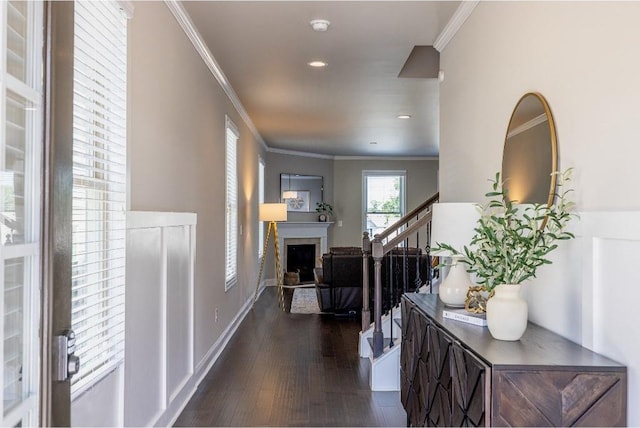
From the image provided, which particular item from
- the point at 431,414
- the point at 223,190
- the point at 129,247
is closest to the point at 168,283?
the point at 129,247

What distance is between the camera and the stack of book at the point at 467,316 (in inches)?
75.8

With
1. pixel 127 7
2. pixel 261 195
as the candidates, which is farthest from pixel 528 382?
pixel 261 195

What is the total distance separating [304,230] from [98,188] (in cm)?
791

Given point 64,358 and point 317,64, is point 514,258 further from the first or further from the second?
point 317,64

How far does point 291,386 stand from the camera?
355cm

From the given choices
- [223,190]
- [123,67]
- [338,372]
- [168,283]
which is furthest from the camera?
[223,190]

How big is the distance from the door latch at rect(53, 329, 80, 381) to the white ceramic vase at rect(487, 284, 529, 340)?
1301mm

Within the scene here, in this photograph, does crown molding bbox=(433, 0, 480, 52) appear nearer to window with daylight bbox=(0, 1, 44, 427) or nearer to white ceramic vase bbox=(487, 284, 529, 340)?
white ceramic vase bbox=(487, 284, 529, 340)

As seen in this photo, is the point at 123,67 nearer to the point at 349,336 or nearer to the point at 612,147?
the point at 612,147

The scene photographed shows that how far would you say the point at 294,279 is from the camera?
911cm

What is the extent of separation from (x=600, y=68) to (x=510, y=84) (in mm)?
746

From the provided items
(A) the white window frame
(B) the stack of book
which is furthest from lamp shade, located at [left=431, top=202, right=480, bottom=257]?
(A) the white window frame

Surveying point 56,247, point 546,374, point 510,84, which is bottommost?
point 546,374

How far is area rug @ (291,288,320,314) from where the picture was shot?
6621mm
